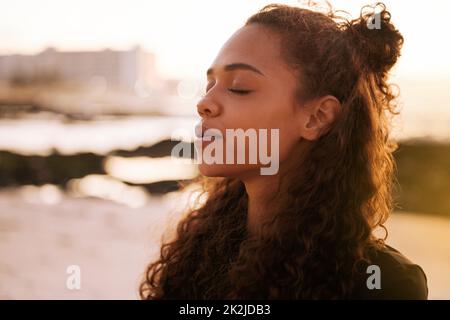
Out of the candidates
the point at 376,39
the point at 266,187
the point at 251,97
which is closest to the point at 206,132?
the point at 251,97

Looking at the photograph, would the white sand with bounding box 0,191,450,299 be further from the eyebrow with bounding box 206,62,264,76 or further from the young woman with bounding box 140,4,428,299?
the eyebrow with bounding box 206,62,264,76

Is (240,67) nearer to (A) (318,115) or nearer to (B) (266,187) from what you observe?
(A) (318,115)

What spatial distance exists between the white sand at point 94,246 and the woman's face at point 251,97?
2.49 metres

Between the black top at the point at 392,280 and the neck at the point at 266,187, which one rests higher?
the neck at the point at 266,187

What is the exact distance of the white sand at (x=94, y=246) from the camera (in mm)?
5316

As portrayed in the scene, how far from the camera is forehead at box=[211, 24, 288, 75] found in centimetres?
177

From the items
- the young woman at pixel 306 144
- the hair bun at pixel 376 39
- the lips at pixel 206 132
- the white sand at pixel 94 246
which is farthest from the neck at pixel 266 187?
the white sand at pixel 94 246

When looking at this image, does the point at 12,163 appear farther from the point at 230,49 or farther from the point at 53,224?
the point at 230,49

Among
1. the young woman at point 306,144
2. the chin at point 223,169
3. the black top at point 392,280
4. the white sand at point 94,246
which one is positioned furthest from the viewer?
the white sand at point 94,246

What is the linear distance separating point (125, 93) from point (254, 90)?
22712 millimetres

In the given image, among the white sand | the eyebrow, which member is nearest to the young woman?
the eyebrow

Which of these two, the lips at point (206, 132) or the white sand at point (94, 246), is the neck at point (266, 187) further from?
the white sand at point (94, 246)

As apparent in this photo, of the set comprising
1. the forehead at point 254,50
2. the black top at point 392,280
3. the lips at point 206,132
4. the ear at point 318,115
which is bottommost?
the black top at point 392,280
